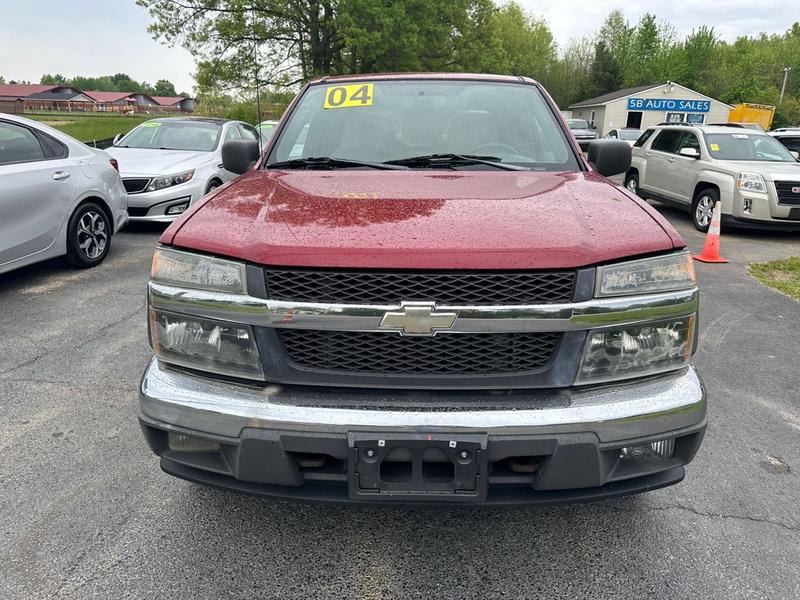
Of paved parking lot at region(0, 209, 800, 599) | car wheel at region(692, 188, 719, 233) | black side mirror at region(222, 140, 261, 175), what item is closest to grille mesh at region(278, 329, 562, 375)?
paved parking lot at region(0, 209, 800, 599)

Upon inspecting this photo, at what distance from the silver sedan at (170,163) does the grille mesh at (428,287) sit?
19.0ft

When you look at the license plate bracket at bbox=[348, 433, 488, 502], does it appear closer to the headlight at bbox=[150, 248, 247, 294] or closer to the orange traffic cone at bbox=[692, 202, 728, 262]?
the headlight at bbox=[150, 248, 247, 294]

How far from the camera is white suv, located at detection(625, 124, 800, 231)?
8.66 metres

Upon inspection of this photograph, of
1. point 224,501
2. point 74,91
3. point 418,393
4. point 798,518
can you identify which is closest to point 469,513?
point 418,393

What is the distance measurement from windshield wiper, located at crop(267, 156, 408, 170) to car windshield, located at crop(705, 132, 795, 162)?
8.65 meters

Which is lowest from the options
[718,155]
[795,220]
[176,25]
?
[795,220]

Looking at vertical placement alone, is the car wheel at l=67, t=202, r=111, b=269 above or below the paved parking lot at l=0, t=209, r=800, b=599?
above

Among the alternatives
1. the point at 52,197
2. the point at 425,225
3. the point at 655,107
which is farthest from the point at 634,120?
the point at 425,225

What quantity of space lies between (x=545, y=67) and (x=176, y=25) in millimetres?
60319

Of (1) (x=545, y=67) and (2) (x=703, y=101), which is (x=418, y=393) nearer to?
(2) (x=703, y=101)

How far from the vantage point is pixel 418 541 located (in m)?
2.32

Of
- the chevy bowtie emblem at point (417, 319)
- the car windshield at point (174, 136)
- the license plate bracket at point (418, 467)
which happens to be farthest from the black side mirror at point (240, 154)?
the car windshield at point (174, 136)

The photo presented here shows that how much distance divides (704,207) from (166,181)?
8.24 metres

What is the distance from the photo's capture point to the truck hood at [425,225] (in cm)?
182
